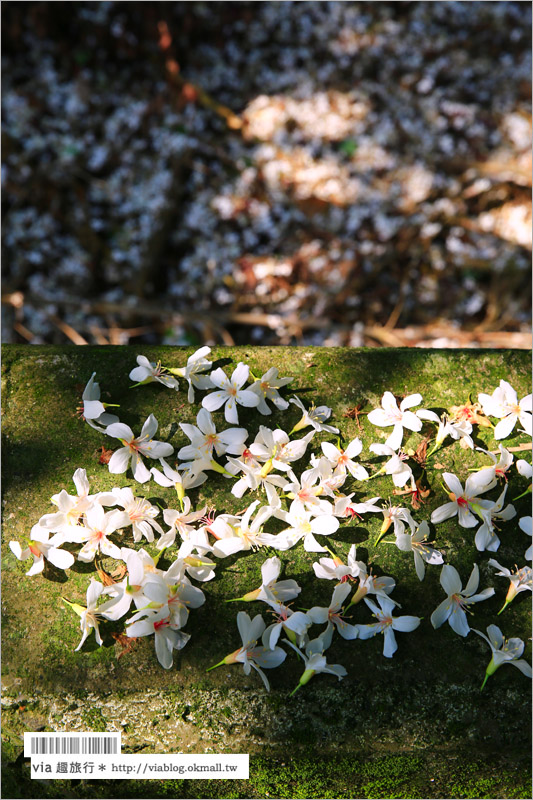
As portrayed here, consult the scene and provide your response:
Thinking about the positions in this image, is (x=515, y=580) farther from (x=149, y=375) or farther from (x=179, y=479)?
(x=149, y=375)

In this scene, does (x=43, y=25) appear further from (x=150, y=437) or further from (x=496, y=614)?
(x=496, y=614)

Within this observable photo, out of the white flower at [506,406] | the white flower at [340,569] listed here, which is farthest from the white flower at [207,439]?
the white flower at [506,406]

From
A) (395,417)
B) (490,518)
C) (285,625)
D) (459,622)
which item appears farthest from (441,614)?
(395,417)

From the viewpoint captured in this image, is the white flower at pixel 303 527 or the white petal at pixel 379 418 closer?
the white flower at pixel 303 527

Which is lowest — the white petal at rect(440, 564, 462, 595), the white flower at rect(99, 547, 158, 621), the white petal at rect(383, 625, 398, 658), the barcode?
the barcode

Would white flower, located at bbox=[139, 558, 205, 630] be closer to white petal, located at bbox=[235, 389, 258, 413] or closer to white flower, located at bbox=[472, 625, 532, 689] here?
white petal, located at bbox=[235, 389, 258, 413]

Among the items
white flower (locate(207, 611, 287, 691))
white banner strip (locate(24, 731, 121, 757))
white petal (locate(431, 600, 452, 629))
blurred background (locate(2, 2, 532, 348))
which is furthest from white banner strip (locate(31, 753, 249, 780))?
blurred background (locate(2, 2, 532, 348))

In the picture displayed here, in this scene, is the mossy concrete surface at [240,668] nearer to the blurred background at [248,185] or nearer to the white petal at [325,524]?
the white petal at [325,524]
